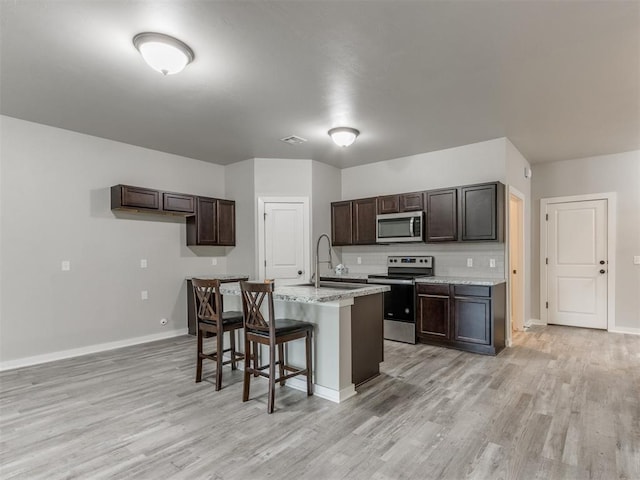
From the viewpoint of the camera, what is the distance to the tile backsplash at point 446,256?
4707 millimetres

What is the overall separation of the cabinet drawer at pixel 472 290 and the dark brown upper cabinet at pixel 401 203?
4.25ft

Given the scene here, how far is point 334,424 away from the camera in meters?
2.54

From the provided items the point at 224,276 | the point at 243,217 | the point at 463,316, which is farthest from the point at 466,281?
the point at 224,276

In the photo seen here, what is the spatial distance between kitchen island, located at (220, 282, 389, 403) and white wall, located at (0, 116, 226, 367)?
7.01 ft

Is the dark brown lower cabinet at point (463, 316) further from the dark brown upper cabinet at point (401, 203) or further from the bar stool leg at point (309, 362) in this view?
the bar stool leg at point (309, 362)

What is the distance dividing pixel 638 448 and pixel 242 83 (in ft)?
12.6

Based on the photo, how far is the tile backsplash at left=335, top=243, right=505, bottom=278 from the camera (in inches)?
185

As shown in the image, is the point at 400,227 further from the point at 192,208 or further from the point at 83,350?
the point at 83,350

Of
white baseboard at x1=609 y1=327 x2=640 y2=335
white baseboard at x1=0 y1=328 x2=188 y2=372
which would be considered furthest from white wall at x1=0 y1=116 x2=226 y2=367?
white baseboard at x1=609 y1=327 x2=640 y2=335

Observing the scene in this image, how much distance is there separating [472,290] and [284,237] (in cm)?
281

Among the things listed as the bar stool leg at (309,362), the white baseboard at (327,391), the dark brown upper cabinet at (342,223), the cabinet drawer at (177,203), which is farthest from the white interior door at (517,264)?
the cabinet drawer at (177,203)

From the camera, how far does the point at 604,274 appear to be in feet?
17.9

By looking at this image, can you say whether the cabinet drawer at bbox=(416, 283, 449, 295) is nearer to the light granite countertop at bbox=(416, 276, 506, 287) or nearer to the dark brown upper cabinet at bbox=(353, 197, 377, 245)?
the light granite countertop at bbox=(416, 276, 506, 287)

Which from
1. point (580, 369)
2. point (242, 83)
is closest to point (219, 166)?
point (242, 83)
